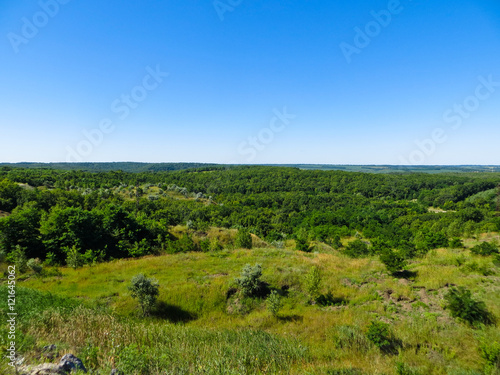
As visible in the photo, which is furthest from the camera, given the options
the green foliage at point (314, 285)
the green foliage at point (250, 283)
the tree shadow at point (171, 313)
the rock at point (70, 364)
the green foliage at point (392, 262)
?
the green foliage at point (392, 262)

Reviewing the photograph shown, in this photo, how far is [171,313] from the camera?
1238 centimetres

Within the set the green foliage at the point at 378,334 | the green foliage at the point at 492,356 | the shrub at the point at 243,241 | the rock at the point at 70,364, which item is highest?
the rock at the point at 70,364

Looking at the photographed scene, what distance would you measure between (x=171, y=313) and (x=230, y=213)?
2991 inches

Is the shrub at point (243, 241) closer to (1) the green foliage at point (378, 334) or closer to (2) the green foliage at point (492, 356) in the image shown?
(1) the green foliage at point (378, 334)

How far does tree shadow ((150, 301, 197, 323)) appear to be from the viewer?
12.0 metres

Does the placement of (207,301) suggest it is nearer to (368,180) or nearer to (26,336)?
(26,336)

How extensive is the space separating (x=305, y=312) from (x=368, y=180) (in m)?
166

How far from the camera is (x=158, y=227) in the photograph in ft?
101

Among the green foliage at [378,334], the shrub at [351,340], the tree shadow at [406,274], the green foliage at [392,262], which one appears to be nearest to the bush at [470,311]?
the green foliage at [378,334]

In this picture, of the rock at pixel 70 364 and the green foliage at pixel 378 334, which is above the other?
the rock at pixel 70 364

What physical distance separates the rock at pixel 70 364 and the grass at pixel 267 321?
1.42 feet

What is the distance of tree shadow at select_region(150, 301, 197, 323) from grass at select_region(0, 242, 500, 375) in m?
0.06

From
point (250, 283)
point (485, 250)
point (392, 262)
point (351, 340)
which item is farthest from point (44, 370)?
point (485, 250)

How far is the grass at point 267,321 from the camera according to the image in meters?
6.07
